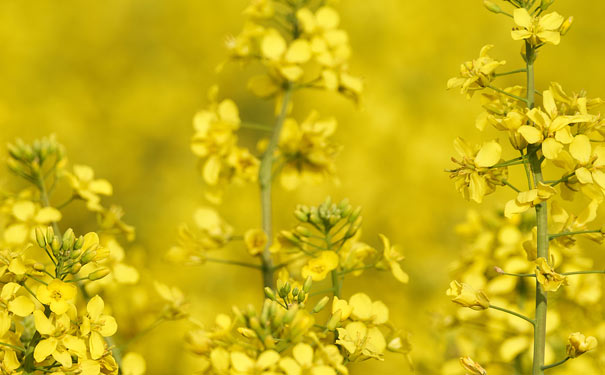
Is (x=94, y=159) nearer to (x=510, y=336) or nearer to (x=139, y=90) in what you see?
(x=139, y=90)

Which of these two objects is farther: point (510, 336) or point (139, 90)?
point (139, 90)

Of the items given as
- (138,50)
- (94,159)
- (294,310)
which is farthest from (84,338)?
(138,50)

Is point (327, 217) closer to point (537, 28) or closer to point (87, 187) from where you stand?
point (537, 28)

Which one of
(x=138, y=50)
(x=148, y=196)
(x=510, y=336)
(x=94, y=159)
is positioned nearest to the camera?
(x=510, y=336)

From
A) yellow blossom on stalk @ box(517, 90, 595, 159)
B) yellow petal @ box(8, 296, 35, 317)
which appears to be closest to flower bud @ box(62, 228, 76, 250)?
yellow petal @ box(8, 296, 35, 317)

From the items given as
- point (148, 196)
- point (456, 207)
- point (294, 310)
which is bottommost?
point (148, 196)

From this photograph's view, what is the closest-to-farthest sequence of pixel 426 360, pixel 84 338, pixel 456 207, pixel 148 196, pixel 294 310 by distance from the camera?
pixel 294 310
pixel 84 338
pixel 426 360
pixel 456 207
pixel 148 196

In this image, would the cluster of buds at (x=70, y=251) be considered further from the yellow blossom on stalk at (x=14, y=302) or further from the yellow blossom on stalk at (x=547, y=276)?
the yellow blossom on stalk at (x=547, y=276)
